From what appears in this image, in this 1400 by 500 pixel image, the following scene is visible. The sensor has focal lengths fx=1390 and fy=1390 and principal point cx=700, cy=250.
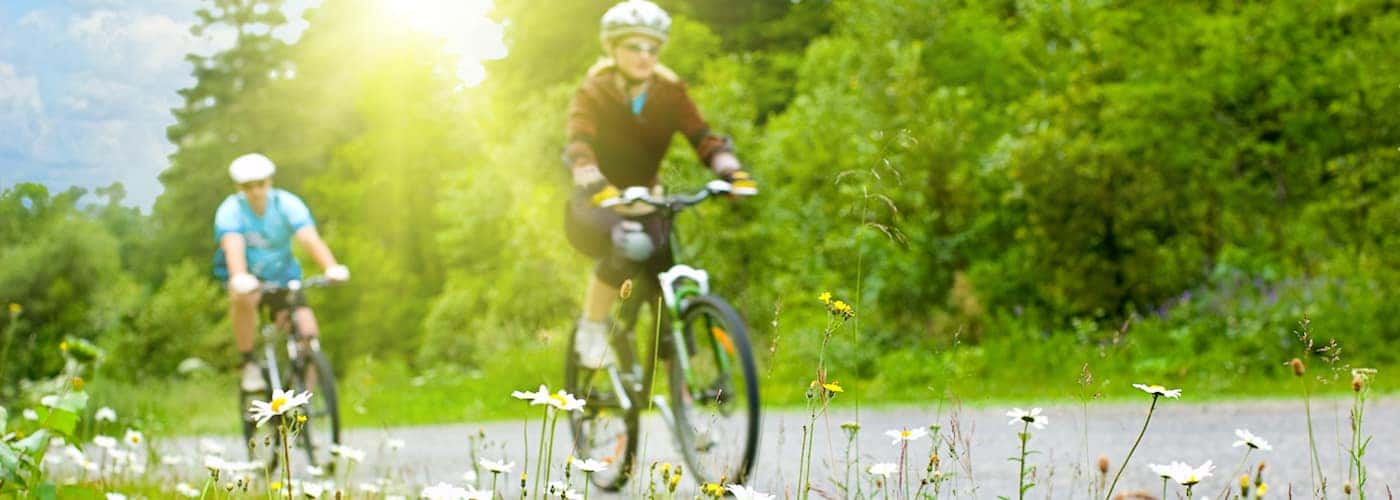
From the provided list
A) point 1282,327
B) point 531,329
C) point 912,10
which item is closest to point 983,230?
point 1282,327

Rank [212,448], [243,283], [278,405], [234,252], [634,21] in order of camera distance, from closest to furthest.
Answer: [278,405]
[212,448]
[634,21]
[243,283]
[234,252]

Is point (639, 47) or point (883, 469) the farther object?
point (639, 47)

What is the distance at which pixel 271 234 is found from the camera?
668cm

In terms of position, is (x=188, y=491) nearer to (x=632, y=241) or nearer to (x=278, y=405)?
(x=278, y=405)

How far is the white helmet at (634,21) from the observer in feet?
17.2

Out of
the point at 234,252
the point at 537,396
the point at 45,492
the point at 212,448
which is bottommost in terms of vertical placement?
the point at 45,492

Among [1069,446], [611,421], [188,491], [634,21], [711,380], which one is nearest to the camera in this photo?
[188,491]

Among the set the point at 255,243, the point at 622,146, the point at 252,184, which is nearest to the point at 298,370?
the point at 255,243

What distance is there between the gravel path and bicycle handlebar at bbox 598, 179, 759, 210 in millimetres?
794

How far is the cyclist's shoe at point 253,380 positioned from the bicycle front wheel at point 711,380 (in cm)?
271

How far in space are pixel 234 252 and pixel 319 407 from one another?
32.1 inches

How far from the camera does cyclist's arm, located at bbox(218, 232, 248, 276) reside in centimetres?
638

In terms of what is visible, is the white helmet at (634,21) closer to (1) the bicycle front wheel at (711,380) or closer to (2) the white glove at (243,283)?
(1) the bicycle front wheel at (711,380)

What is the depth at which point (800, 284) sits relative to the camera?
13117mm
